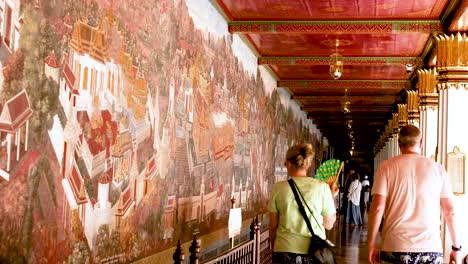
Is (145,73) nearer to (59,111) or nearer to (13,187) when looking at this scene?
(59,111)

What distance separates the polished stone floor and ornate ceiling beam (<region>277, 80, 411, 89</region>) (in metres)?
5.14

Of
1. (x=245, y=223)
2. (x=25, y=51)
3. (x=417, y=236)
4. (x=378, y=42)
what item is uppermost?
(x=378, y=42)

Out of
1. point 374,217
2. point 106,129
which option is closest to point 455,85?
point 106,129

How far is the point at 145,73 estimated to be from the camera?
10602 mm

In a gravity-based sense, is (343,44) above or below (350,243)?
above

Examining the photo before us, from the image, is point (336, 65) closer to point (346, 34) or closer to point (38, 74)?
point (346, 34)

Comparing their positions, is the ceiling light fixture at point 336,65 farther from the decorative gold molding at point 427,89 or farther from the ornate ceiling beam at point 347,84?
the ornate ceiling beam at point 347,84

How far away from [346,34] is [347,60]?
10.2ft

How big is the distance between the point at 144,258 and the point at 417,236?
5.10 metres

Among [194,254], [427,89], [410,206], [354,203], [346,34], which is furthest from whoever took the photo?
[354,203]

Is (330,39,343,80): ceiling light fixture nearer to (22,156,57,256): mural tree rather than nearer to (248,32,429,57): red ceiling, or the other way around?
(248,32,429,57): red ceiling

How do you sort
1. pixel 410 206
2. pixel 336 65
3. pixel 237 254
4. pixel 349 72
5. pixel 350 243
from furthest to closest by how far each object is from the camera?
1. pixel 349 72
2. pixel 350 243
3. pixel 336 65
4. pixel 237 254
5. pixel 410 206

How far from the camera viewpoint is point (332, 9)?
1544cm

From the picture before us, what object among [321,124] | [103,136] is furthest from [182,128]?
[321,124]
